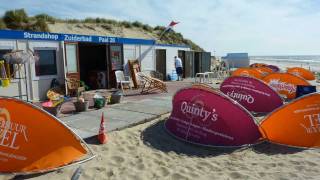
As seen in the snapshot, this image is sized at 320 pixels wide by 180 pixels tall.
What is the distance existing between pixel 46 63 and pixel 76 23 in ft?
88.3

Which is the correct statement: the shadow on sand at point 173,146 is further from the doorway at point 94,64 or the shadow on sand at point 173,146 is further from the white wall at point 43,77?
the doorway at point 94,64

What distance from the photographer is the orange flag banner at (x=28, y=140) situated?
16.7 feet


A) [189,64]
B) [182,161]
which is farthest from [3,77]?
[189,64]

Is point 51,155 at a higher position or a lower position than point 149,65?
lower

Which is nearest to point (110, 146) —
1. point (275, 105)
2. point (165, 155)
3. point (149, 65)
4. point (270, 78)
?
point (165, 155)

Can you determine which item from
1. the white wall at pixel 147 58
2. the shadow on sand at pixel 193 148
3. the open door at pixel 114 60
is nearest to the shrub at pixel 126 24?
the white wall at pixel 147 58

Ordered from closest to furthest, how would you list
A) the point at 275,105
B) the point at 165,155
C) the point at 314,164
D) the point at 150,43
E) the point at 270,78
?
the point at 314,164 → the point at 165,155 → the point at 275,105 → the point at 270,78 → the point at 150,43

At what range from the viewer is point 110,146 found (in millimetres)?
6145

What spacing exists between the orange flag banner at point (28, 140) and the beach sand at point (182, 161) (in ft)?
0.75

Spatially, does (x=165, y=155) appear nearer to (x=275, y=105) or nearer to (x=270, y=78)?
(x=275, y=105)

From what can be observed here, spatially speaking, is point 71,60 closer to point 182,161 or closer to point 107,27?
point 182,161

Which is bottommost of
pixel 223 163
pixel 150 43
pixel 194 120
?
pixel 223 163

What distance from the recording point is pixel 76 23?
123ft

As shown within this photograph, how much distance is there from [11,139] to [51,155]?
0.65 m
